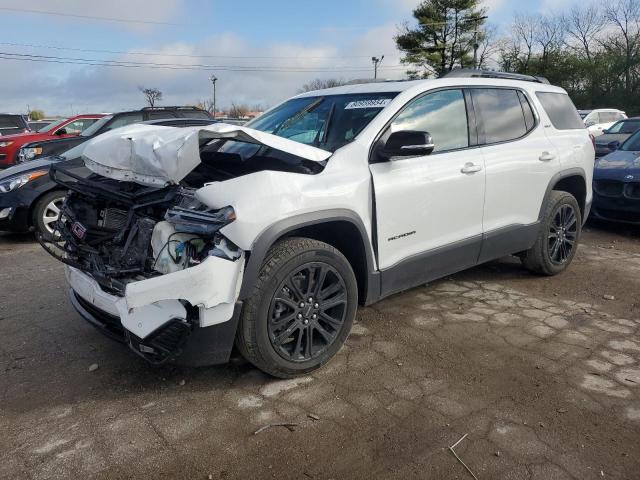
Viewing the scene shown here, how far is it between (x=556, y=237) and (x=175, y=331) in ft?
12.9

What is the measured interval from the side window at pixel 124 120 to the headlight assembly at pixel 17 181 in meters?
3.46

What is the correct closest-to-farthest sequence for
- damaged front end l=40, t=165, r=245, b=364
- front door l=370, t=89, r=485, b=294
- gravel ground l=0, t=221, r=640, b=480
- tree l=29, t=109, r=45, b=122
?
gravel ground l=0, t=221, r=640, b=480
damaged front end l=40, t=165, r=245, b=364
front door l=370, t=89, r=485, b=294
tree l=29, t=109, r=45, b=122

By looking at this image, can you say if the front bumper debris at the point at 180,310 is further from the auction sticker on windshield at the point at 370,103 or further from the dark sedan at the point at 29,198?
the dark sedan at the point at 29,198

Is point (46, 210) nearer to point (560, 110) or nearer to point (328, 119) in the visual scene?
point (328, 119)

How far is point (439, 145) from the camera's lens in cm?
395

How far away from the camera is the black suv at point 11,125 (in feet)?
52.7

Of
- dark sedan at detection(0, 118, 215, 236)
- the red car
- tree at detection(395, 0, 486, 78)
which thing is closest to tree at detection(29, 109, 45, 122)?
tree at detection(395, 0, 486, 78)

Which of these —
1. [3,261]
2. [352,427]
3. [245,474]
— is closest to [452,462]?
[352,427]

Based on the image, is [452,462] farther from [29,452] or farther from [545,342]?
[29,452]

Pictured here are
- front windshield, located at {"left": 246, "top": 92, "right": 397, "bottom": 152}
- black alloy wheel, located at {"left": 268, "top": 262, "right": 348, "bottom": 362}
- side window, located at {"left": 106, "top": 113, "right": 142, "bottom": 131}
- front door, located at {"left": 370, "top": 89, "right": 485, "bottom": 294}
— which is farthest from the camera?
side window, located at {"left": 106, "top": 113, "right": 142, "bottom": 131}

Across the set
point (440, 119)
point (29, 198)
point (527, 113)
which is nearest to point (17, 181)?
point (29, 198)

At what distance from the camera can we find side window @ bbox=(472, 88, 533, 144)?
14.2ft

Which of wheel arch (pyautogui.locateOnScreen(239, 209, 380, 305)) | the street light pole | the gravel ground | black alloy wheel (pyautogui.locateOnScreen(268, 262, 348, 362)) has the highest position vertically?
the street light pole

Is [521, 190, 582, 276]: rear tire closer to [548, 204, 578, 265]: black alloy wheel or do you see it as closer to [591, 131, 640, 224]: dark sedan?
[548, 204, 578, 265]: black alloy wheel
